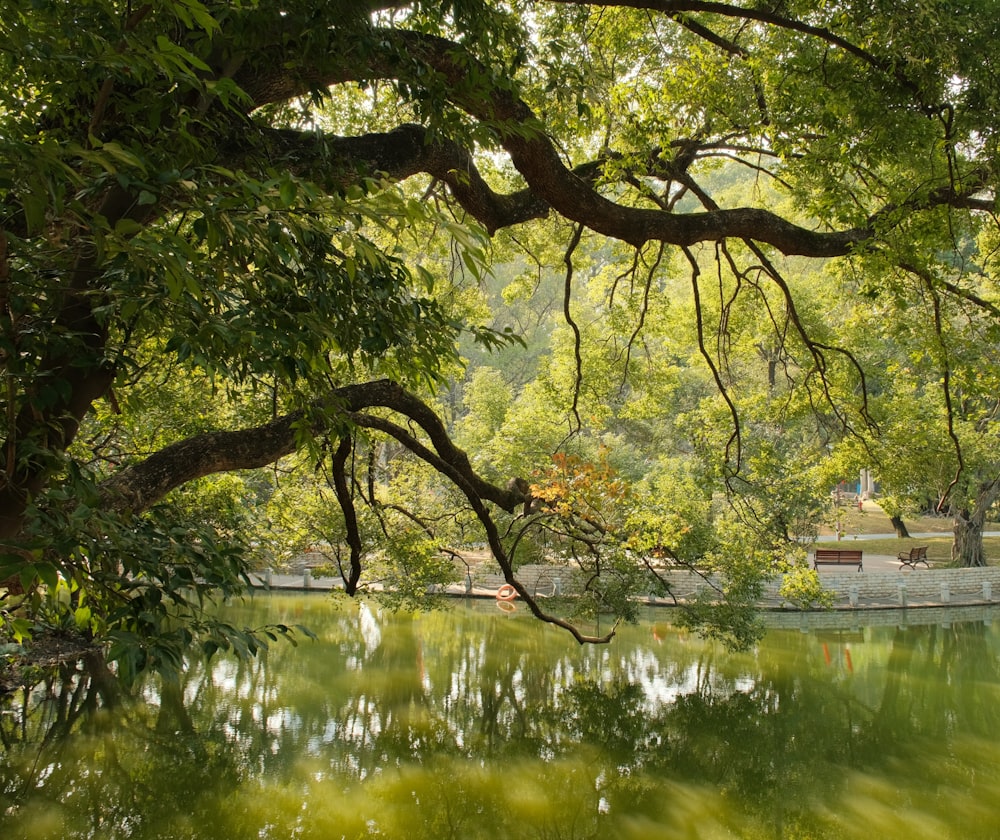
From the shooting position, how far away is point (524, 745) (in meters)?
9.21

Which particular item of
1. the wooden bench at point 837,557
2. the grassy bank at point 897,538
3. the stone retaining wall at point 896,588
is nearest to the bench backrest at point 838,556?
the wooden bench at point 837,557

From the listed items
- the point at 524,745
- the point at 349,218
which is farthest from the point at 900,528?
the point at 349,218

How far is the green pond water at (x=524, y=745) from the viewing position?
7215mm

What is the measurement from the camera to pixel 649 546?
30.4 ft

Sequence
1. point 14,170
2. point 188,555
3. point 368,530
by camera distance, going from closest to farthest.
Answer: point 14,170 → point 188,555 → point 368,530

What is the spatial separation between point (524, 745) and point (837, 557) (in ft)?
37.6

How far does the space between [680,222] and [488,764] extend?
6674mm

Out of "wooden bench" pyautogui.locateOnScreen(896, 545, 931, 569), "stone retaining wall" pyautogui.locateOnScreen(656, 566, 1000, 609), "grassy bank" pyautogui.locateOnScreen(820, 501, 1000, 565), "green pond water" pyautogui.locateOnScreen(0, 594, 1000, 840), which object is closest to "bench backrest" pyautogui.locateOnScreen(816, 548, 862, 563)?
"stone retaining wall" pyautogui.locateOnScreen(656, 566, 1000, 609)

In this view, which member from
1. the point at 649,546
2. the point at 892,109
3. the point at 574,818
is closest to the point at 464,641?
the point at 649,546

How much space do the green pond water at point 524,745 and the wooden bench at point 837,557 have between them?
3.94 meters

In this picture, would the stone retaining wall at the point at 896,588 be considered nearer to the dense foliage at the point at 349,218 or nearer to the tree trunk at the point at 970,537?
the tree trunk at the point at 970,537

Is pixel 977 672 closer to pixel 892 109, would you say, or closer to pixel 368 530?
pixel 368 530

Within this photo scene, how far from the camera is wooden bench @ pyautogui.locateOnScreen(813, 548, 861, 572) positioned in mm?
17859

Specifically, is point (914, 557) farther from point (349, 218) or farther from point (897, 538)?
point (349, 218)
